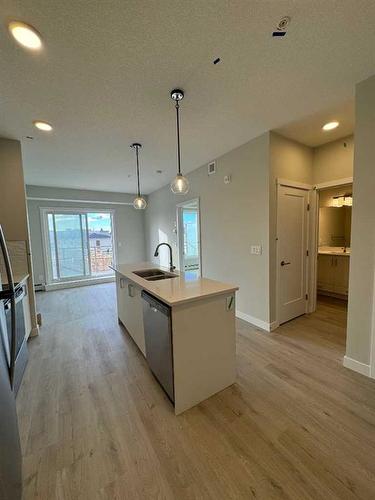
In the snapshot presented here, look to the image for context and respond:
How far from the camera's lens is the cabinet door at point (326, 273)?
14.1 feet

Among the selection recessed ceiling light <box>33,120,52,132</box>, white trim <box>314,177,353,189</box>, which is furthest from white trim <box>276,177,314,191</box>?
recessed ceiling light <box>33,120,52,132</box>

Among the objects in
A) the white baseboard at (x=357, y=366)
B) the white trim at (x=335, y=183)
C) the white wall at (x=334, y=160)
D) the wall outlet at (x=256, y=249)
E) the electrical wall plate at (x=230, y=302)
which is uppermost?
the white wall at (x=334, y=160)

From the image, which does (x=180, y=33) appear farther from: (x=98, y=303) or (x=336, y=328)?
(x=98, y=303)

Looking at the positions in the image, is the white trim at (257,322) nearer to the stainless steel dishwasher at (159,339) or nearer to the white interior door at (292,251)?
the white interior door at (292,251)

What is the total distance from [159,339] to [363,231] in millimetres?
2130

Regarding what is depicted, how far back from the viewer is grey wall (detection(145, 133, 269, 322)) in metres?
2.91

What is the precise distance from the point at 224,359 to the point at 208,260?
235cm

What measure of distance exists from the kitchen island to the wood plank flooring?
0.46 ft

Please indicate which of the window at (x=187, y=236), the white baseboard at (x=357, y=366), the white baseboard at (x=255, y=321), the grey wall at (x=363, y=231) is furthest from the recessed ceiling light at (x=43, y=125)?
the white baseboard at (x=357, y=366)

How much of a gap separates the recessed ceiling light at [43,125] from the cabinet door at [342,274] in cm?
524

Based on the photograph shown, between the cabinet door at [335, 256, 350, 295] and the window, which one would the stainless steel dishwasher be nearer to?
the window

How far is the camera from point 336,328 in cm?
296

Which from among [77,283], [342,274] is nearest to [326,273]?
[342,274]

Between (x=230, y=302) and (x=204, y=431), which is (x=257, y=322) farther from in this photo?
(x=204, y=431)
